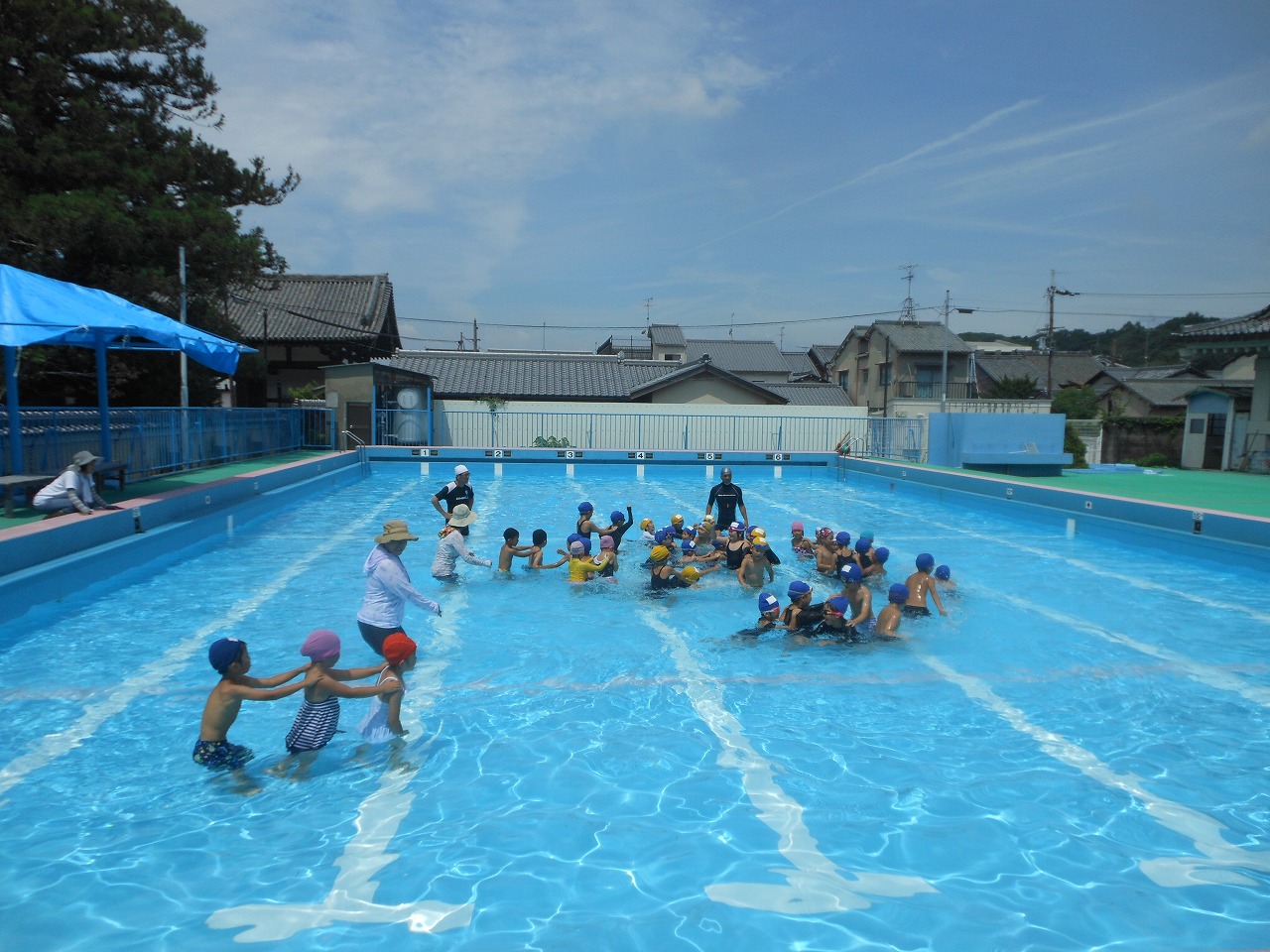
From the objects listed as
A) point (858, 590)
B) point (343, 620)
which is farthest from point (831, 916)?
point (343, 620)

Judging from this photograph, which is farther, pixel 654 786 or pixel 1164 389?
pixel 1164 389

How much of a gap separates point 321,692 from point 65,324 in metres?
7.79

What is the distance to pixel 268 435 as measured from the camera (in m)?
21.5

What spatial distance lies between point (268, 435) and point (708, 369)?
1819 centimetres

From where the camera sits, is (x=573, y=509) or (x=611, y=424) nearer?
(x=573, y=509)

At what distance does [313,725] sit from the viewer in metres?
4.92

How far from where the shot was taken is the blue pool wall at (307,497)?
8664 mm

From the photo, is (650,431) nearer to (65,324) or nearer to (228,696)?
(65,324)

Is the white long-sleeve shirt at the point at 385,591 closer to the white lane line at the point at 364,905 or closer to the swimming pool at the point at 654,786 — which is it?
the swimming pool at the point at 654,786

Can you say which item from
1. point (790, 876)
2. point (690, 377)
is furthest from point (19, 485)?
point (690, 377)

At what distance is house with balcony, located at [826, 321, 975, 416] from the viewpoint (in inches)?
1715

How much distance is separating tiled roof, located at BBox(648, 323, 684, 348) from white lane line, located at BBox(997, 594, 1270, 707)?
4960 centimetres

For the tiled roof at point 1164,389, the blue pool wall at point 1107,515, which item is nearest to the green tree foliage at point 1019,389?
the tiled roof at point 1164,389

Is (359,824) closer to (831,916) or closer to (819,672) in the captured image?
(831,916)
